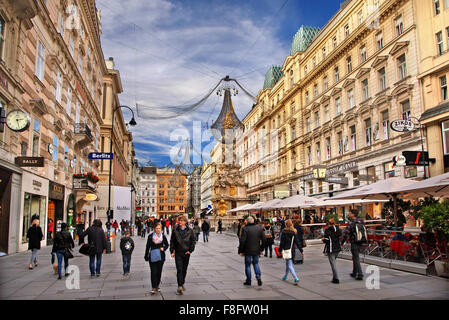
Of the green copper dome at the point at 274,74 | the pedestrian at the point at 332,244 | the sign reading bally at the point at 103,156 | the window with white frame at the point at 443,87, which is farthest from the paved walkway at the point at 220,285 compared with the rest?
the green copper dome at the point at 274,74

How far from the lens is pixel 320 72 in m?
42.6

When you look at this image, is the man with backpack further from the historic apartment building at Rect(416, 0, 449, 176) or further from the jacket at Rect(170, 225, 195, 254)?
the historic apartment building at Rect(416, 0, 449, 176)

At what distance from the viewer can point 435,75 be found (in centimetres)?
2528

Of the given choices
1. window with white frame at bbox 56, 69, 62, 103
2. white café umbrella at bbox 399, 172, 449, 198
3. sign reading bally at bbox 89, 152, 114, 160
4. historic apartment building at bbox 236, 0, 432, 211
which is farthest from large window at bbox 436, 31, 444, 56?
window with white frame at bbox 56, 69, 62, 103

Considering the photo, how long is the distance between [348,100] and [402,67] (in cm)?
794

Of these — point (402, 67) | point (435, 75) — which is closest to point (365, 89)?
point (402, 67)

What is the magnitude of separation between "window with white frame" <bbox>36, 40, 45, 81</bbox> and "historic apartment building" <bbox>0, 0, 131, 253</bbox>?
2.1 inches

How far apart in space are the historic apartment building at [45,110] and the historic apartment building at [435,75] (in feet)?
74.9

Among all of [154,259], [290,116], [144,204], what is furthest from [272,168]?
[144,204]

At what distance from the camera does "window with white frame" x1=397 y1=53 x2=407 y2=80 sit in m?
28.6

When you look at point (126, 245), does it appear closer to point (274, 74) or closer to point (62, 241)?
point (62, 241)

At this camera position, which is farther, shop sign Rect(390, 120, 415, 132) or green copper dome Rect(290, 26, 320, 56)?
green copper dome Rect(290, 26, 320, 56)
